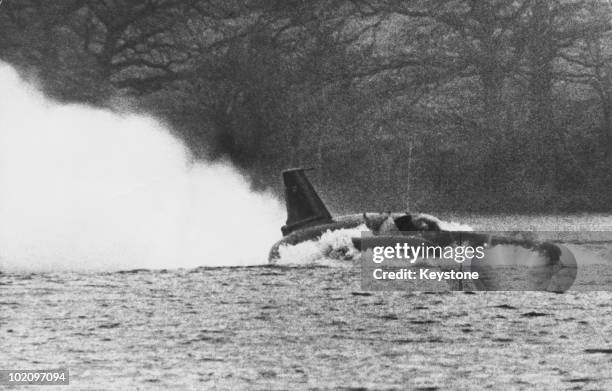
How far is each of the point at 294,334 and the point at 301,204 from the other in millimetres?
14516

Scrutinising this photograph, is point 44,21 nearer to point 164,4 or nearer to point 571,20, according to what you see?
point 164,4

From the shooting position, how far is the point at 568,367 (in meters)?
25.5

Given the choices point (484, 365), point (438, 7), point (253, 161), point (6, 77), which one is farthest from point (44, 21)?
point (484, 365)

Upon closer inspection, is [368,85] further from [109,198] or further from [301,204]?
[301,204]

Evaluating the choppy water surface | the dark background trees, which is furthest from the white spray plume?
the choppy water surface

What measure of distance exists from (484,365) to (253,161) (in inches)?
2647

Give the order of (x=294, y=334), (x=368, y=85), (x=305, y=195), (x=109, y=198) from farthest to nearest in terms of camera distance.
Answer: (x=368, y=85)
(x=109, y=198)
(x=305, y=195)
(x=294, y=334)

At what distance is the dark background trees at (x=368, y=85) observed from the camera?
301 ft

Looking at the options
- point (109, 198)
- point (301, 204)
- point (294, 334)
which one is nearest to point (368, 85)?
point (109, 198)

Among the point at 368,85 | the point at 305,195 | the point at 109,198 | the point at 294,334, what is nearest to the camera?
the point at 294,334

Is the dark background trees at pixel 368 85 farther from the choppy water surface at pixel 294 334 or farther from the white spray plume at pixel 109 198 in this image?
the choppy water surface at pixel 294 334

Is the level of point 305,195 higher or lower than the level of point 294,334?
higher

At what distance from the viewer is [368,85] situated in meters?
103

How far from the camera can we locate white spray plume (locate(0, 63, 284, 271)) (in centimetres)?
5359
